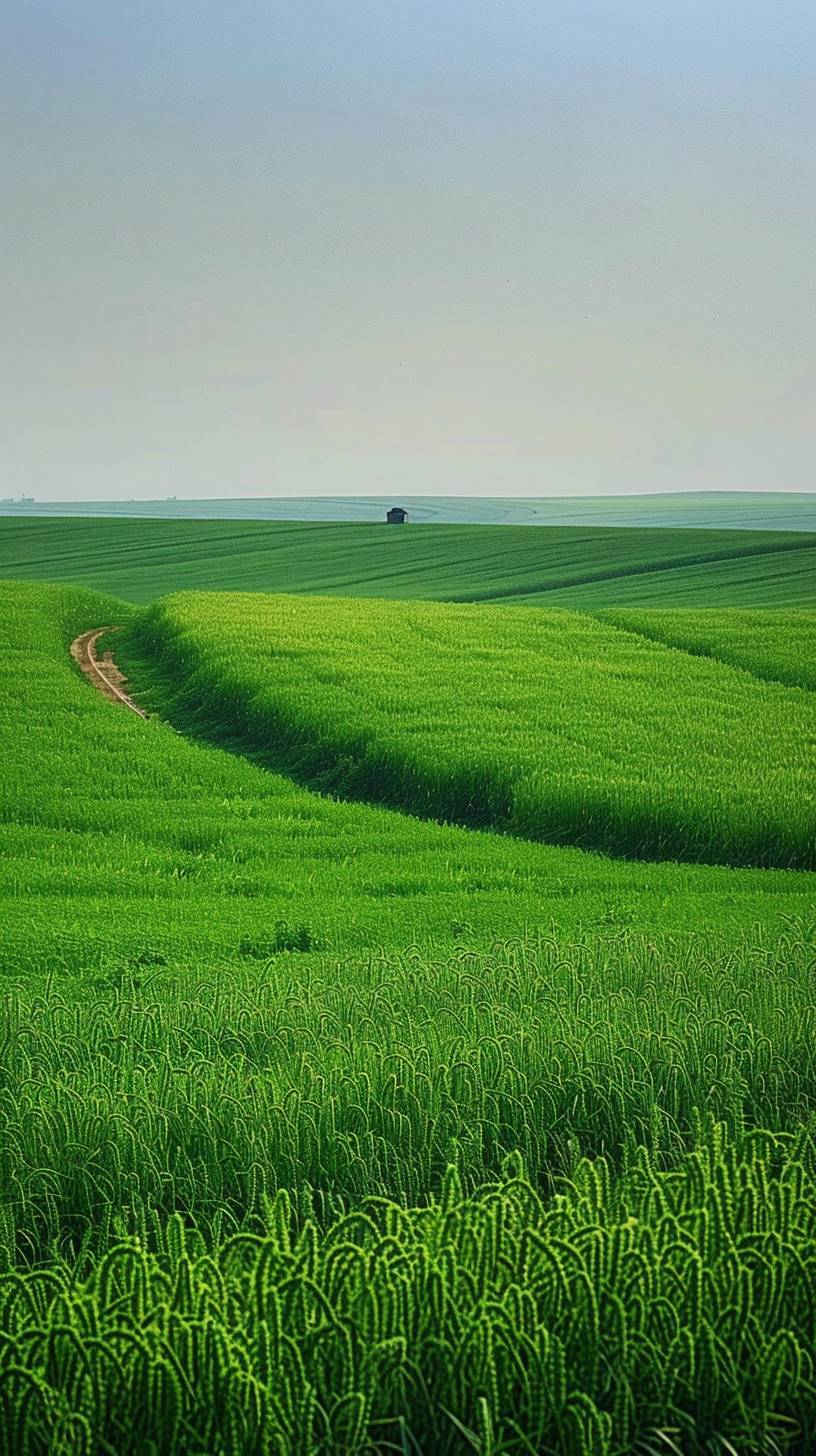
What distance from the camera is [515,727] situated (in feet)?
70.9

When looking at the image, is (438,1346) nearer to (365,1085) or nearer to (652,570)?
(365,1085)

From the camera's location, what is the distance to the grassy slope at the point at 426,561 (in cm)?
5738

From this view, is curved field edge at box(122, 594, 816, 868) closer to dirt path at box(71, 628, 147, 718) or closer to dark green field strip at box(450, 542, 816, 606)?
dirt path at box(71, 628, 147, 718)

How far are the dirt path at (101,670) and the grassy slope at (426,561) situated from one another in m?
20.3

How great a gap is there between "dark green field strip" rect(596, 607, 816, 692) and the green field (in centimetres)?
926

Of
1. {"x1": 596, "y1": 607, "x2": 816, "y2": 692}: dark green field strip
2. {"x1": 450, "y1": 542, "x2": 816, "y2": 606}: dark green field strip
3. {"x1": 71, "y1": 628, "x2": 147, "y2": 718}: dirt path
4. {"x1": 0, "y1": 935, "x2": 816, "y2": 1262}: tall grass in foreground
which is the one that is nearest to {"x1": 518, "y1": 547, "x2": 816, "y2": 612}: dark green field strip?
{"x1": 450, "y1": 542, "x2": 816, "y2": 606}: dark green field strip

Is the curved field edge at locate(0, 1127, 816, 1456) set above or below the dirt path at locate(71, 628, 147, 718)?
above


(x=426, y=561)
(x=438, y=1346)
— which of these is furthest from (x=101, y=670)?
(x=426, y=561)

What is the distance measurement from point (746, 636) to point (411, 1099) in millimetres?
29056

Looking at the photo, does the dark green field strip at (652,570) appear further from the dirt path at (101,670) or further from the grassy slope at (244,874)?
the grassy slope at (244,874)

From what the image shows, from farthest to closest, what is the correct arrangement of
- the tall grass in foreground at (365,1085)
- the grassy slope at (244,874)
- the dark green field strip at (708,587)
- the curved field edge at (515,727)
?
1. the dark green field strip at (708,587)
2. the curved field edge at (515,727)
3. the grassy slope at (244,874)
4. the tall grass in foreground at (365,1085)

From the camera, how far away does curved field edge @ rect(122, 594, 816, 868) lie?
17531mm

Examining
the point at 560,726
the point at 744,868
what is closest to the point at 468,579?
the point at 560,726

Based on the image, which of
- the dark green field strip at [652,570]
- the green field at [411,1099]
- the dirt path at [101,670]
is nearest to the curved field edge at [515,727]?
the green field at [411,1099]
